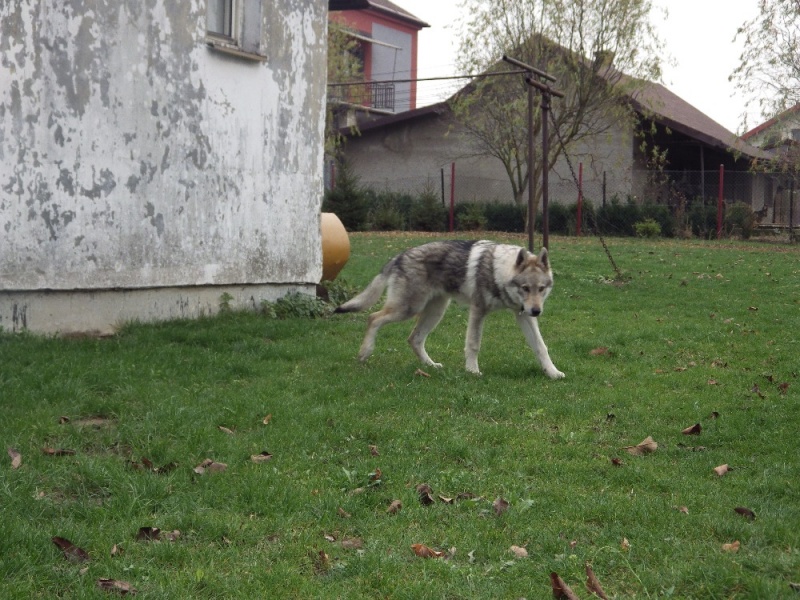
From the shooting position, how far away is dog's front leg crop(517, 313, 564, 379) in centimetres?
799

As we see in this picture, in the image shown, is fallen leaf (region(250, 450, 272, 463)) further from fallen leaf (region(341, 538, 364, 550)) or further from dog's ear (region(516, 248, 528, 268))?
dog's ear (region(516, 248, 528, 268))

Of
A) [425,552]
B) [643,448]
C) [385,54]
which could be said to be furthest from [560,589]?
[385,54]

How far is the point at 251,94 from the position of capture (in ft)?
34.8

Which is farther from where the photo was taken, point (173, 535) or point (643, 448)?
point (643, 448)

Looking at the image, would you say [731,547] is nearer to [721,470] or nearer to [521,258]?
[721,470]

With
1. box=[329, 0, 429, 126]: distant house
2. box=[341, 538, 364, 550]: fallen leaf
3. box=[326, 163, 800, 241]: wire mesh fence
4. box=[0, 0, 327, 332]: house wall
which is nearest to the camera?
box=[341, 538, 364, 550]: fallen leaf

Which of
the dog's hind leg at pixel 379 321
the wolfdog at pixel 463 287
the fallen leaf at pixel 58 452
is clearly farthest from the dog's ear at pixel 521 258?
the fallen leaf at pixel 58 452

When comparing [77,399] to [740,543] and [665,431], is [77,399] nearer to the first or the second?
[665,431]

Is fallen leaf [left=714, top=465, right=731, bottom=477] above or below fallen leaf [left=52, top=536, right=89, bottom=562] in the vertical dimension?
above

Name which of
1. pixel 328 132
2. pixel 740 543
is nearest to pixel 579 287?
pixel 740 543

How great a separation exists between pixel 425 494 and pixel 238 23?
740cm

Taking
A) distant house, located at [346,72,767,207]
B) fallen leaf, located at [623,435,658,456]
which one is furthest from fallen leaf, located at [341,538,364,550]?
distant house, located at [346,72,767,207]

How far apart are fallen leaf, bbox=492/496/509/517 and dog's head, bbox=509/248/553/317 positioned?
11.2 ft

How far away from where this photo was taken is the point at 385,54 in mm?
43281
